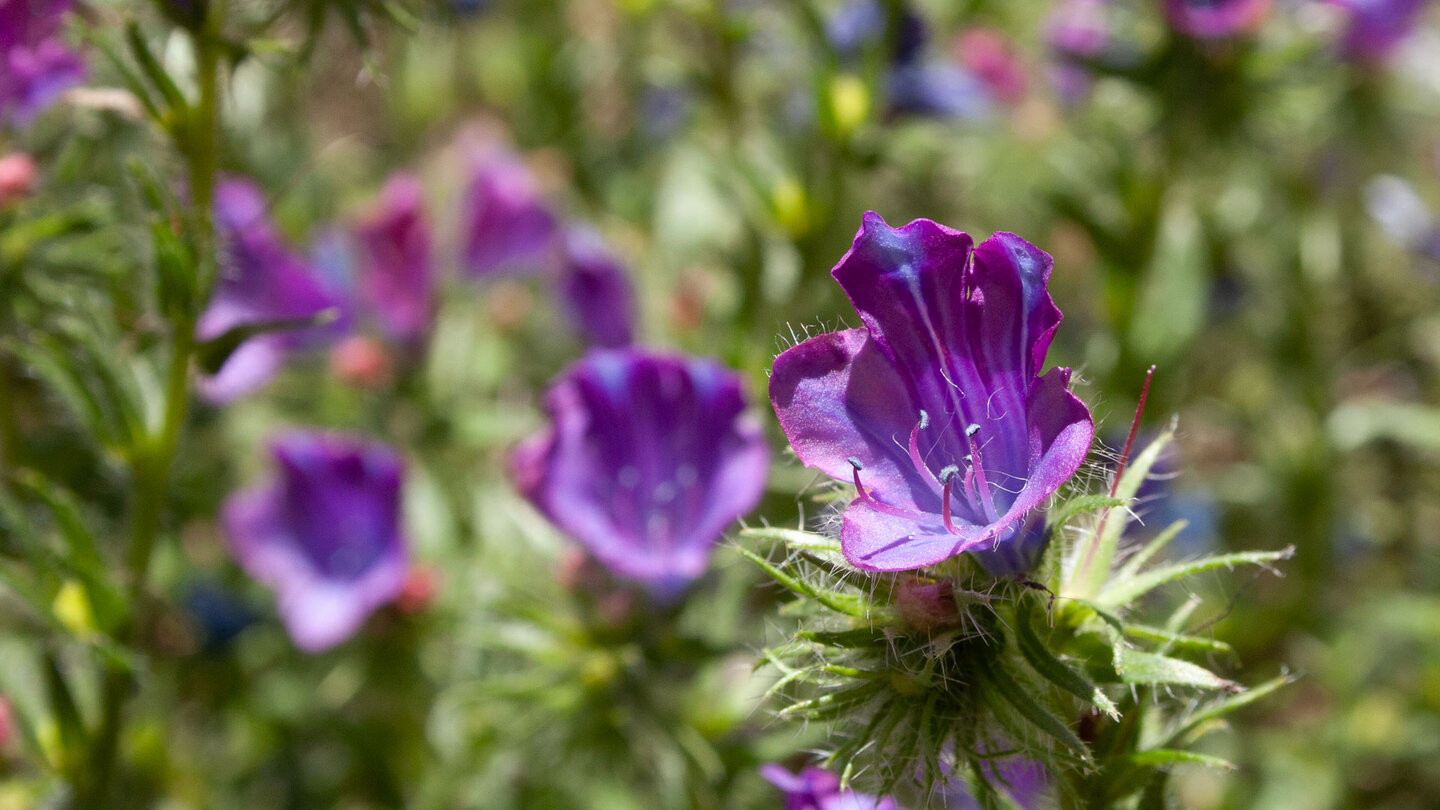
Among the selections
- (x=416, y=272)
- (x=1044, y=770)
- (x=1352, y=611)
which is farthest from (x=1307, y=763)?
(x=416, y=272)

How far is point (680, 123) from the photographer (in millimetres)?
4145

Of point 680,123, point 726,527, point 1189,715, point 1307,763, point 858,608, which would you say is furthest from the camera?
point 680,123

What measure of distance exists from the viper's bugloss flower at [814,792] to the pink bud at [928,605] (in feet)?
0.93

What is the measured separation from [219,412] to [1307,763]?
9.74ft

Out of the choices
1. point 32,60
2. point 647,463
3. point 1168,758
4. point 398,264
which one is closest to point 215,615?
point 398,264

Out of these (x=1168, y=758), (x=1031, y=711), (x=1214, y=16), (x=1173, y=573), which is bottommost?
(x=1168, y=758)

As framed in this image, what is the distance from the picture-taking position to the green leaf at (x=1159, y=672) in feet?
4.21

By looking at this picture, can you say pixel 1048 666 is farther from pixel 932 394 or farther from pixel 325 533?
pixel 325 533

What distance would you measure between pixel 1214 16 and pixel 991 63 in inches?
50.2

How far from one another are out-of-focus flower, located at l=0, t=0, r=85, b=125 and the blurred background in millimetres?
88

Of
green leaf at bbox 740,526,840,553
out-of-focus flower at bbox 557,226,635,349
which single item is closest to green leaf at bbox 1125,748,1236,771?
green leaf at bbox 740,526,840,553

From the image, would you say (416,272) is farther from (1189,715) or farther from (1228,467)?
(1228,467)

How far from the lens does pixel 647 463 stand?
250 cm

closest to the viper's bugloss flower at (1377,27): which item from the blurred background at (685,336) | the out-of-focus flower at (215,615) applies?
the blurred background at (685,336)
